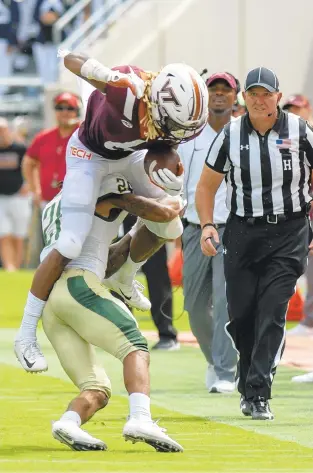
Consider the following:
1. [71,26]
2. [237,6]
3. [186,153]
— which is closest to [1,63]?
[71,26]

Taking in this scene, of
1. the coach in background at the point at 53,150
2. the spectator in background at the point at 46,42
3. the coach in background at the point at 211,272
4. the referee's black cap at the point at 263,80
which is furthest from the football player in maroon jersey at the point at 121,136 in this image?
the spectator in background at the point at 46,42

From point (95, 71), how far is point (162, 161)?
49cm

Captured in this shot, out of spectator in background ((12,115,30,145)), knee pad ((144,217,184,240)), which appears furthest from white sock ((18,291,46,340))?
spectator in background ((12,115,30,145))

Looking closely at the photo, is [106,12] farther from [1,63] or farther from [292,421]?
[292,421]

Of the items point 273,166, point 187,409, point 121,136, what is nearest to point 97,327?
point 121,136

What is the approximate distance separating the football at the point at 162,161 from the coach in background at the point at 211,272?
235 cm

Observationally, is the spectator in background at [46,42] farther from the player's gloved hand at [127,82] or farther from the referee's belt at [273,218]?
the player's gloved hand at [127,82]

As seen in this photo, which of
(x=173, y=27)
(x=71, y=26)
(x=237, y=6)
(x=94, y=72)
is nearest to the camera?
(x=94, y=72)

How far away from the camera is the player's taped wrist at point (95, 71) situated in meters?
5.94

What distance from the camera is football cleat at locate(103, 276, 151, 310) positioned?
650 centimetres

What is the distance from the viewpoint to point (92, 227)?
6.20 metres

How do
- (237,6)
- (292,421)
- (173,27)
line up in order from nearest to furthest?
(292,421), (237,6), (173,27)

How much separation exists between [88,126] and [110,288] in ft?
2.77

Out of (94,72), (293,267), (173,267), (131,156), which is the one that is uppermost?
(94,72)
